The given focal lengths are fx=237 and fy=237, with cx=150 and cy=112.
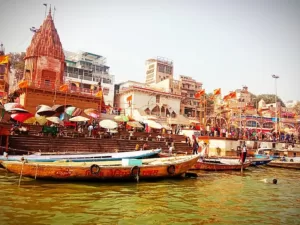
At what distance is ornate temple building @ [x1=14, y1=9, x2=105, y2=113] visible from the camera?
27141 millimetres

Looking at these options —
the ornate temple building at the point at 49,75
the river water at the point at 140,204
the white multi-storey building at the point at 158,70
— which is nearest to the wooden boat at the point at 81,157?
the river water at the point at 140,204

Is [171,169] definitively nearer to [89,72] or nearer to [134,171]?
[134,171]

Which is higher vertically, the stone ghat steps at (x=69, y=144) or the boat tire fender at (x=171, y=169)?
the stone ghat steps at (x=69, y=144)

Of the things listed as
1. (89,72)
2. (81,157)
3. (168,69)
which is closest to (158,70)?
(168,69)

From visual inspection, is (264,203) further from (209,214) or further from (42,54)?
(42,54)

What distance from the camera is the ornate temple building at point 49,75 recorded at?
2714 cm

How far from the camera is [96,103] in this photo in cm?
3044

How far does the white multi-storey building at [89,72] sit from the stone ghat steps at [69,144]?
23.7 m

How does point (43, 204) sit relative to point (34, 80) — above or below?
below

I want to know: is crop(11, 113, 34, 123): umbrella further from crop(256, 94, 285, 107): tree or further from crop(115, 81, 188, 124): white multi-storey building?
crop(256, 94, 285, 107): tree

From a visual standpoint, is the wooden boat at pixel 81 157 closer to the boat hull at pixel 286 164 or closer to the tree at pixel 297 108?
the boat hull at pixel 286 164

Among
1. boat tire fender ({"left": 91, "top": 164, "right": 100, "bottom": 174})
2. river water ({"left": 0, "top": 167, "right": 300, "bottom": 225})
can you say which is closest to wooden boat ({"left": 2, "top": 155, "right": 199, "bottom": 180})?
boat tire fender ({"left": 91, "top": 164, "right": 100, "bottom": 174})

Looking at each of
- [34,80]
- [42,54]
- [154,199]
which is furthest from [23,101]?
[154,199]

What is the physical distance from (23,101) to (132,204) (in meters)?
23.1
